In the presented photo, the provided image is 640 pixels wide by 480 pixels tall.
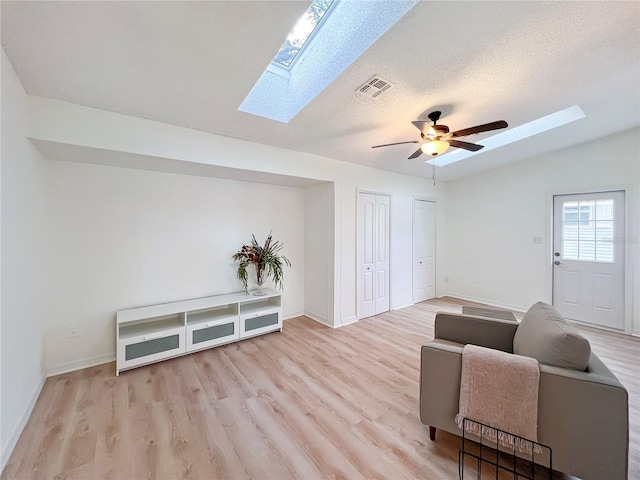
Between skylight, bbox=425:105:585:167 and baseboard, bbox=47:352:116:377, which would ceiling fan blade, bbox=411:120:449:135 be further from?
baseboard, bbox=47:352:116:377

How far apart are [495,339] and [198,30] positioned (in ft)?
10.3

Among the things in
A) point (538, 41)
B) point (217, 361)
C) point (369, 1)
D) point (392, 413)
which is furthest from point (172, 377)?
point (538, 41)

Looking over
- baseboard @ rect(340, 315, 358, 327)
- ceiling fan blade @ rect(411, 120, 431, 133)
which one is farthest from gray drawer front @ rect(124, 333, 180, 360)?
ceiling fan blade @ rect(411, 120, 431, 133)

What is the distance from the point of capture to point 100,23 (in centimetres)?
149

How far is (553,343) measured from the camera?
145 centimetres

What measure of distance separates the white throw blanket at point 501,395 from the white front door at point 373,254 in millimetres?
2572

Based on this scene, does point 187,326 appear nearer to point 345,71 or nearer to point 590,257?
point 345,71

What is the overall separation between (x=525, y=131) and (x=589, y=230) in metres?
1.86

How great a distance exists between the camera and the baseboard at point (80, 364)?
2527mm

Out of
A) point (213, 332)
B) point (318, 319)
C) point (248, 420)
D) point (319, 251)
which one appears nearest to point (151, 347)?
point (213, 332)

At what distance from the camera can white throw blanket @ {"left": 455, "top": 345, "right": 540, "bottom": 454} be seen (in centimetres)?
138

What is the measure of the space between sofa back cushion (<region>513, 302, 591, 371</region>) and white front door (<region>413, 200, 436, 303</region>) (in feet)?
10.5

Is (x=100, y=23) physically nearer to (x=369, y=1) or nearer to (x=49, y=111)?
(x=49, y=111)

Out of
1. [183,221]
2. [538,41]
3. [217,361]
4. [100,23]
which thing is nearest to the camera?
[100,23]
